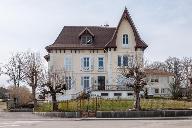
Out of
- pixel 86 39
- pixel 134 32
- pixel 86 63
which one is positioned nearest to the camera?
pixel 134 32

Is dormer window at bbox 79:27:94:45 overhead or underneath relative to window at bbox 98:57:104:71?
overhead

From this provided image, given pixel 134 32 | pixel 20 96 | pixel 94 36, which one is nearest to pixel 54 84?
pixel 20 96

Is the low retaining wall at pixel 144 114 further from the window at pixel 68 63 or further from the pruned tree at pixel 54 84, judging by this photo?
the window at pixel 68 63

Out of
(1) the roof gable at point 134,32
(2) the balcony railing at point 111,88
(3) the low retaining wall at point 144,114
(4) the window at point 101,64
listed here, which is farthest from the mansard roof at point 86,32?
(3) the low retaining wall at point 144,114

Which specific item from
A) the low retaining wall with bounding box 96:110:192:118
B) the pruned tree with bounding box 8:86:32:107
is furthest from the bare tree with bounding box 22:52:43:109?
the low retaining wall with bounding box 96:110:192:118

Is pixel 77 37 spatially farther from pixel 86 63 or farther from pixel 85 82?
pixel 85 82

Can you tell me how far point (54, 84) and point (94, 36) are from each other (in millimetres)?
16431

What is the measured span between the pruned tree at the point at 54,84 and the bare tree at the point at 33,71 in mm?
2273

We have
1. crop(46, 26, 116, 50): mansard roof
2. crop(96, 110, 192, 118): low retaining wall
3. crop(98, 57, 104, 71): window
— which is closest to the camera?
crop(96, 110, 192, 118): low retaining wall

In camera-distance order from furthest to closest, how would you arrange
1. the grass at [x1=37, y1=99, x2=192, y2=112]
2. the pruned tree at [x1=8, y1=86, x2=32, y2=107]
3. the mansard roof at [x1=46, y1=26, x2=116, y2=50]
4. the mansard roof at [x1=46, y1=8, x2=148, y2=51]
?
the mansard roof at [x1=46, y1=26, x2=116, y2=50]
the mansard roof at [x1=46, y1=8, x2=148, y2=51]
the pruned tree at [x1=8, y1=86, x2=32, y2=107]
the grass at [x1=37, y1=99, x2=192, y2=112]

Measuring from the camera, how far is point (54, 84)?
176 ft

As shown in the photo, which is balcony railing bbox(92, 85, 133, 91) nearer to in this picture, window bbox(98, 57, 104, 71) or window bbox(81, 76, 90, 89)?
window bbox(81, 76, 90, 89)

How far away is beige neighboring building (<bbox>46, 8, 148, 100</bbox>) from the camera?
6581cm

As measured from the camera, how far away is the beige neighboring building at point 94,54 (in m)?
65.8
